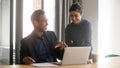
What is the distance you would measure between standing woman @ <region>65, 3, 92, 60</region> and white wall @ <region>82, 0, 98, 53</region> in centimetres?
111

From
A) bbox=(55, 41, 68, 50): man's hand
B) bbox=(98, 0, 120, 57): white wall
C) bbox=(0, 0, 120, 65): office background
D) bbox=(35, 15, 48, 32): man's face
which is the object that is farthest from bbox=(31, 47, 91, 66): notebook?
bbox=(98, 0, 120, 57): white wall

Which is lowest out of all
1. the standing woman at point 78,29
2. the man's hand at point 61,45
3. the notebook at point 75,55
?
the notebook at point 75,55

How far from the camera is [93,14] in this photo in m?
4.12

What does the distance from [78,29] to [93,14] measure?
1.21 metres

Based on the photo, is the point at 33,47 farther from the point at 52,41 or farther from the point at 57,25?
the point at 57,25

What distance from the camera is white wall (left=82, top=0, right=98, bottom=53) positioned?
4.12 m

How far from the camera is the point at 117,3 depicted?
4.26 meters

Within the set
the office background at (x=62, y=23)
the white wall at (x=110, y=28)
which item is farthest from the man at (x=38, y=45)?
the white wall at (x=110, y=28)

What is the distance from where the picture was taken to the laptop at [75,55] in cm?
205

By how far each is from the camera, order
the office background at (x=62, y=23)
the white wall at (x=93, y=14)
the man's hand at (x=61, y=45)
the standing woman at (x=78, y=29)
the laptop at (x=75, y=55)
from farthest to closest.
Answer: the white wall at (x=93, y=14) → the office background at (x=62, y=23) → the standing woman at (x=78, y=29) → the man's hand at (x=61, y=45) → the laptop at (x=75, y=55)

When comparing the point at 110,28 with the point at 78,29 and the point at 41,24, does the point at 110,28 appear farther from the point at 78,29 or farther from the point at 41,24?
the point at 41,24

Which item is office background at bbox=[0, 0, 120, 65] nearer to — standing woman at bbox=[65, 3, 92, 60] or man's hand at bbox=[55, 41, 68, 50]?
standing woman at bbox=[65, 3, 92, 60]

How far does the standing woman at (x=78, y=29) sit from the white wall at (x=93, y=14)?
1108 mm

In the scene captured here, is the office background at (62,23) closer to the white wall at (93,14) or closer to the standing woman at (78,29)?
the white wall at (93,14)
